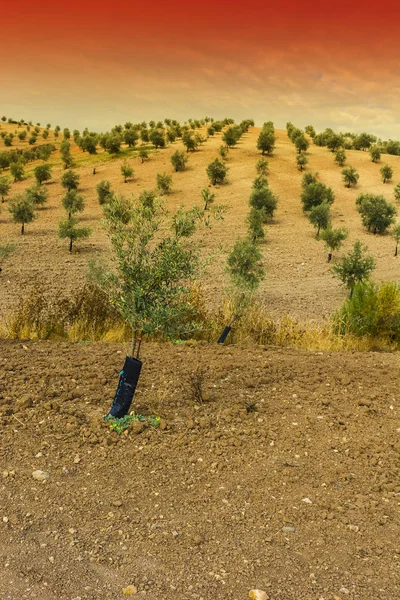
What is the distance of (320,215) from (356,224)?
17.1ft

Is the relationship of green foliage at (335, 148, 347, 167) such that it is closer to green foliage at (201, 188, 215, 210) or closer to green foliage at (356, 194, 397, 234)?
green foliage at (356, 194, 397, 234)

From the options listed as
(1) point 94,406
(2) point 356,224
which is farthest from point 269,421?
(2) point 356,224

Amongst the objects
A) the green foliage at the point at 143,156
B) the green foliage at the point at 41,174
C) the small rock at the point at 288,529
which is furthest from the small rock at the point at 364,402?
the green foliage at the point at 143,156

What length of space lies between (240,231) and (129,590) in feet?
107

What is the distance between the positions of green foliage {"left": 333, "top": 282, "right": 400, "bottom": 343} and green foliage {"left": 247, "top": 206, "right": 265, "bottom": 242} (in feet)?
61.0

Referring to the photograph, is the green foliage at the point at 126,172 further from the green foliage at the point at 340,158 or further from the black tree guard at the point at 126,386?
the black tree guard at the point at 126,386

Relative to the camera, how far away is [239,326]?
11.7 m

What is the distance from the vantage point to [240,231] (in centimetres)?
3538

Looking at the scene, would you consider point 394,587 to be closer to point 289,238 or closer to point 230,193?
point 289,238

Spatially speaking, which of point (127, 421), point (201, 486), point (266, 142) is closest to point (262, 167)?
point (266, 142)

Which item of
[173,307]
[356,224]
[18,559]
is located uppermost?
[356,224]

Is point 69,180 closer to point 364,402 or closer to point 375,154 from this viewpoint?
point 375,154

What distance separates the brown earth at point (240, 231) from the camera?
2267 cm

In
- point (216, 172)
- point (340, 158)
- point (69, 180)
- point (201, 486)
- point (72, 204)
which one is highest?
point (340, 158)
